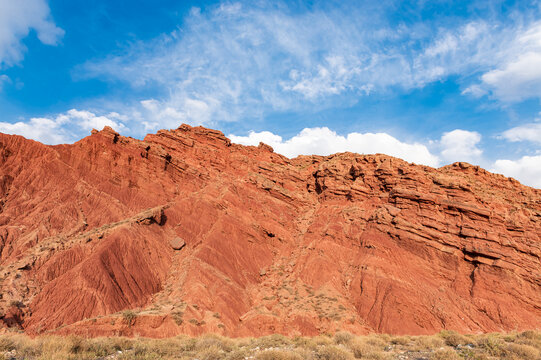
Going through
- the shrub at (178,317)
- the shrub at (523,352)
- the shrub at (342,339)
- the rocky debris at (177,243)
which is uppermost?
the rocky debris at (177,243)

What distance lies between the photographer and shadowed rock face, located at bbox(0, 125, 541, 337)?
973 inches

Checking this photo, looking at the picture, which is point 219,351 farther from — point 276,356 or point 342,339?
point 342,339

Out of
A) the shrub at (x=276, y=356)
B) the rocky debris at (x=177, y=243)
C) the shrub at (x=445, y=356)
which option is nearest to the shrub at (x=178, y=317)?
the rocky debris at (x=177, y=243)

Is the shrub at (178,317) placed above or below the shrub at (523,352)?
below

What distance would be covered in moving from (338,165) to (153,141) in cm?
3332

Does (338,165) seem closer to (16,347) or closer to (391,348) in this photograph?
(391,348)

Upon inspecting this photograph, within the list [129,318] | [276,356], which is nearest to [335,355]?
[276,356]

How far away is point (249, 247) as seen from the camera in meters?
39.0

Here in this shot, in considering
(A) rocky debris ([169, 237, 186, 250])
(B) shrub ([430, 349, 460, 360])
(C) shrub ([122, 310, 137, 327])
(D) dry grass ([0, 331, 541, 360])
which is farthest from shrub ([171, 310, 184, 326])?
(B) shrub ([430, 349, 460, 360])

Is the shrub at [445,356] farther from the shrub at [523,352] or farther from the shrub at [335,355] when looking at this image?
the shrub at [335,355]

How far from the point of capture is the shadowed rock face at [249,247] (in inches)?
973

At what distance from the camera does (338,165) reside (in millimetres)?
52906

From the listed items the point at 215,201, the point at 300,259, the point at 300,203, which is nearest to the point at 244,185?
the point at 215,201

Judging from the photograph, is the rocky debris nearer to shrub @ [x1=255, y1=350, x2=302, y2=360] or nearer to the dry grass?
the dry grass
